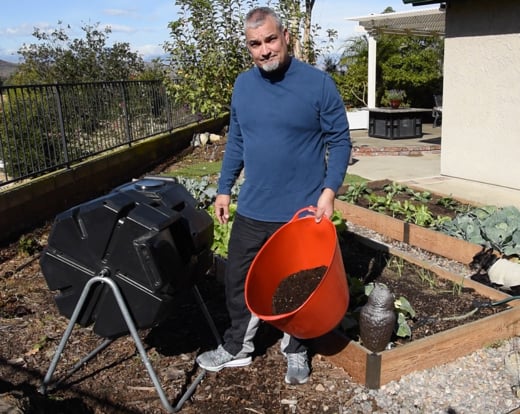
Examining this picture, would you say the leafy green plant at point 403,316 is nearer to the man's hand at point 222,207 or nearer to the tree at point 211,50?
the man's hand at point 222,207

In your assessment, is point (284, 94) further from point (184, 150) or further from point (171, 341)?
point (184, 150)

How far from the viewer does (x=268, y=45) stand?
269cm

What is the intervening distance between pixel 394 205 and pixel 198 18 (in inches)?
184

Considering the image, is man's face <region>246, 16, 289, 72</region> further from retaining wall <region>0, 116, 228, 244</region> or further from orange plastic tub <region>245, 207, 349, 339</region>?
retaining wall <region>0, 116, 228, 244</region>

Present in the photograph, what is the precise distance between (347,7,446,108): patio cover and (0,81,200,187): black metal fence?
538cm

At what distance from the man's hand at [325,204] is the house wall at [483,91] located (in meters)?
5.12

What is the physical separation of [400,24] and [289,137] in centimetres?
1179

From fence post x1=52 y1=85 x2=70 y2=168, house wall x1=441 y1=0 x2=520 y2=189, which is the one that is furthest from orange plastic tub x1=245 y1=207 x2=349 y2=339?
fence post x1=52 y1=85 x2=70 y2=168

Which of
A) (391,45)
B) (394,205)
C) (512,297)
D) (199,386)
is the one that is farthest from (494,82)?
(391,45)

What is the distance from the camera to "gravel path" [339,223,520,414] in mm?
2875

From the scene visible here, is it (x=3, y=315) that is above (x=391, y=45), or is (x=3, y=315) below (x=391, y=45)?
below

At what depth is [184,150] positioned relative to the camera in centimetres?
1172

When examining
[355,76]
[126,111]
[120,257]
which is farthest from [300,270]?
[355,76]

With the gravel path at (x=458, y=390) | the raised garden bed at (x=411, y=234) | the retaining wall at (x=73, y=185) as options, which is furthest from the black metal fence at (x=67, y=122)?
the gravel path at (x=458, y=390)
